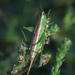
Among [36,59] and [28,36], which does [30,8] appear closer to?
[28,36]

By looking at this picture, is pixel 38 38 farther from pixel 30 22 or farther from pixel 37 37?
pixel 30 22

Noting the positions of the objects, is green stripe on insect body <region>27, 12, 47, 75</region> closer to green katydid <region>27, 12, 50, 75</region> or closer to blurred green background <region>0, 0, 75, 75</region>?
green katydid <region>27, 12, 50, 75</region>

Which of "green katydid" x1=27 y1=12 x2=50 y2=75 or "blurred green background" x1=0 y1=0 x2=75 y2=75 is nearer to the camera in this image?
"green katydid" x1=27 y1=12 x2=50 y2=75

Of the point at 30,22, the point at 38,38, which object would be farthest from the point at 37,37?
the point at 30,22

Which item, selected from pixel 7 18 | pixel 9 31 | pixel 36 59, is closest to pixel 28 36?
pixel 9 31

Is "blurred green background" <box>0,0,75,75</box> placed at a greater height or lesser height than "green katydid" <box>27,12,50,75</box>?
greater

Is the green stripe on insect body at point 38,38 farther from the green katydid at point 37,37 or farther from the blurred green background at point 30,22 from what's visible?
the blurred green background at point 30,22

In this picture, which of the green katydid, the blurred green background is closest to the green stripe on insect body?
the green katydid

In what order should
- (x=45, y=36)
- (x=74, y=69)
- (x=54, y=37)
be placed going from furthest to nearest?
(x=54, y=37)
(x=74, y=69)
(x=45, y=36)

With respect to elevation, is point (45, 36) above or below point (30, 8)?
below
